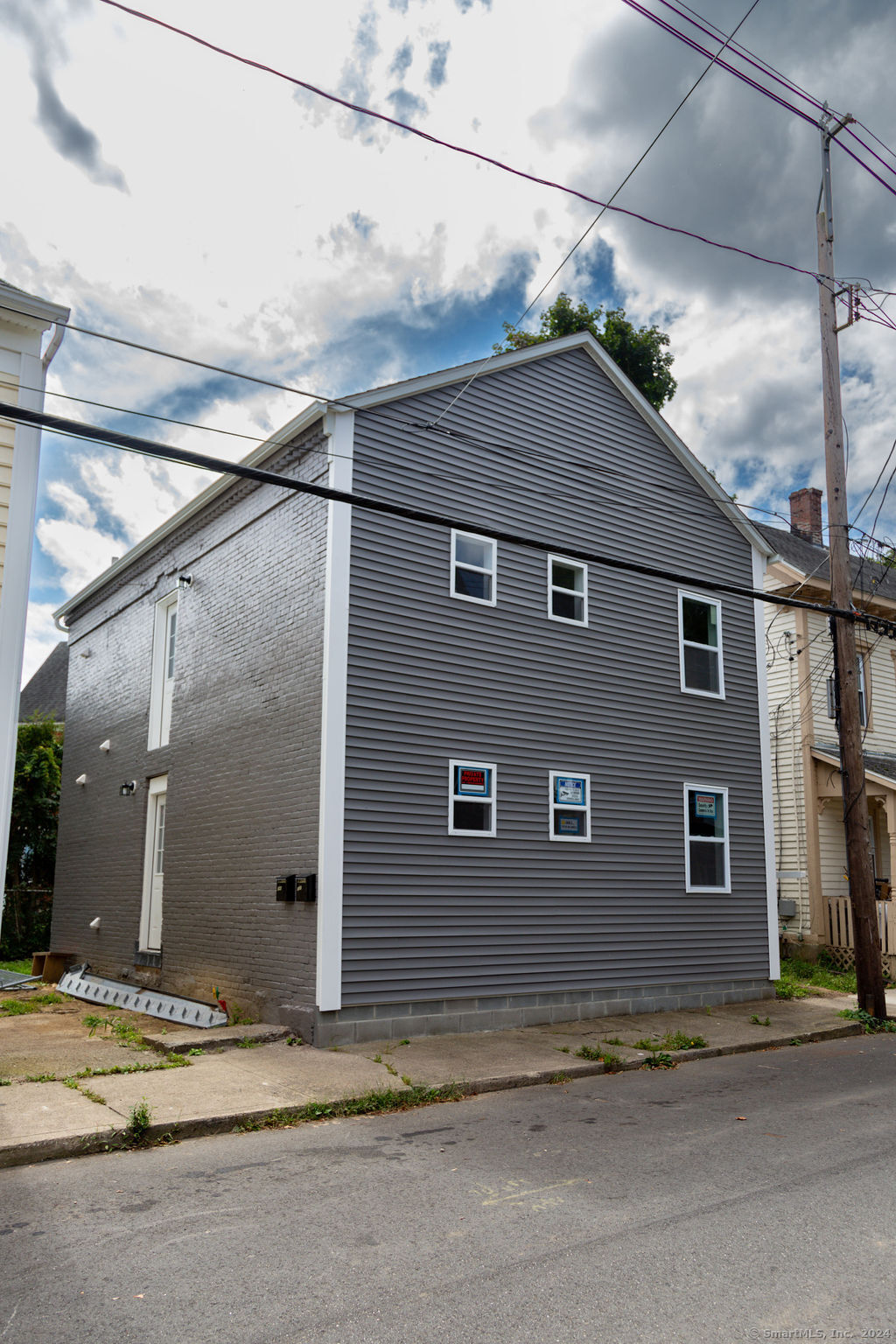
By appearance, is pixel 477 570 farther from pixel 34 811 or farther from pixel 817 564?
pixel 34 811

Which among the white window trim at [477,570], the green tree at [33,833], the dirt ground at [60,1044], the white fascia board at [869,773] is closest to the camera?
the dirt ground at [60,1044]

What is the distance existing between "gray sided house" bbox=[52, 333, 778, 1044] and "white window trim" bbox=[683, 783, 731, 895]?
0.05 metres

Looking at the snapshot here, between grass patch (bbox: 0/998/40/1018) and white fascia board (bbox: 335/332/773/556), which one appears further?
grass patch (bbox: 0/998/40/1018)

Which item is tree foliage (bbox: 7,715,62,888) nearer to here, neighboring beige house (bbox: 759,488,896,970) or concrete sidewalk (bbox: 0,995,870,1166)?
concrete sidewalk (bbox: 0,995,870,1166)

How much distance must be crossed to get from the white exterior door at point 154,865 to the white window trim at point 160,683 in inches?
26.3

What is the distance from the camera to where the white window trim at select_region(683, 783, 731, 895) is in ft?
46.5

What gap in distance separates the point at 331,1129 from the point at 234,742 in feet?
20.8

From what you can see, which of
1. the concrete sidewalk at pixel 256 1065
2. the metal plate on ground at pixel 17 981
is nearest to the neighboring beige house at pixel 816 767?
the concrete sidewalk at pixel 256 1065

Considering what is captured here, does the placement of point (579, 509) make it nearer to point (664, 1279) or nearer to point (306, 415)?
point (306, 415)

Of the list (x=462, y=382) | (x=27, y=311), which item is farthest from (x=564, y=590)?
(x=27, y=311)

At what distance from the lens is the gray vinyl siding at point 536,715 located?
36.6 feet

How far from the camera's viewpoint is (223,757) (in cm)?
1309

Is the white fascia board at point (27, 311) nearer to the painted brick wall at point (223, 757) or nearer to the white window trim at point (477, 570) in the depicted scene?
the painted brick wall at point (223, 757)

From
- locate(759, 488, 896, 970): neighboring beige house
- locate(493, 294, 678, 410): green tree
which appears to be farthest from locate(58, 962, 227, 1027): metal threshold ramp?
locate(493, 294, 678, 410): green tree
